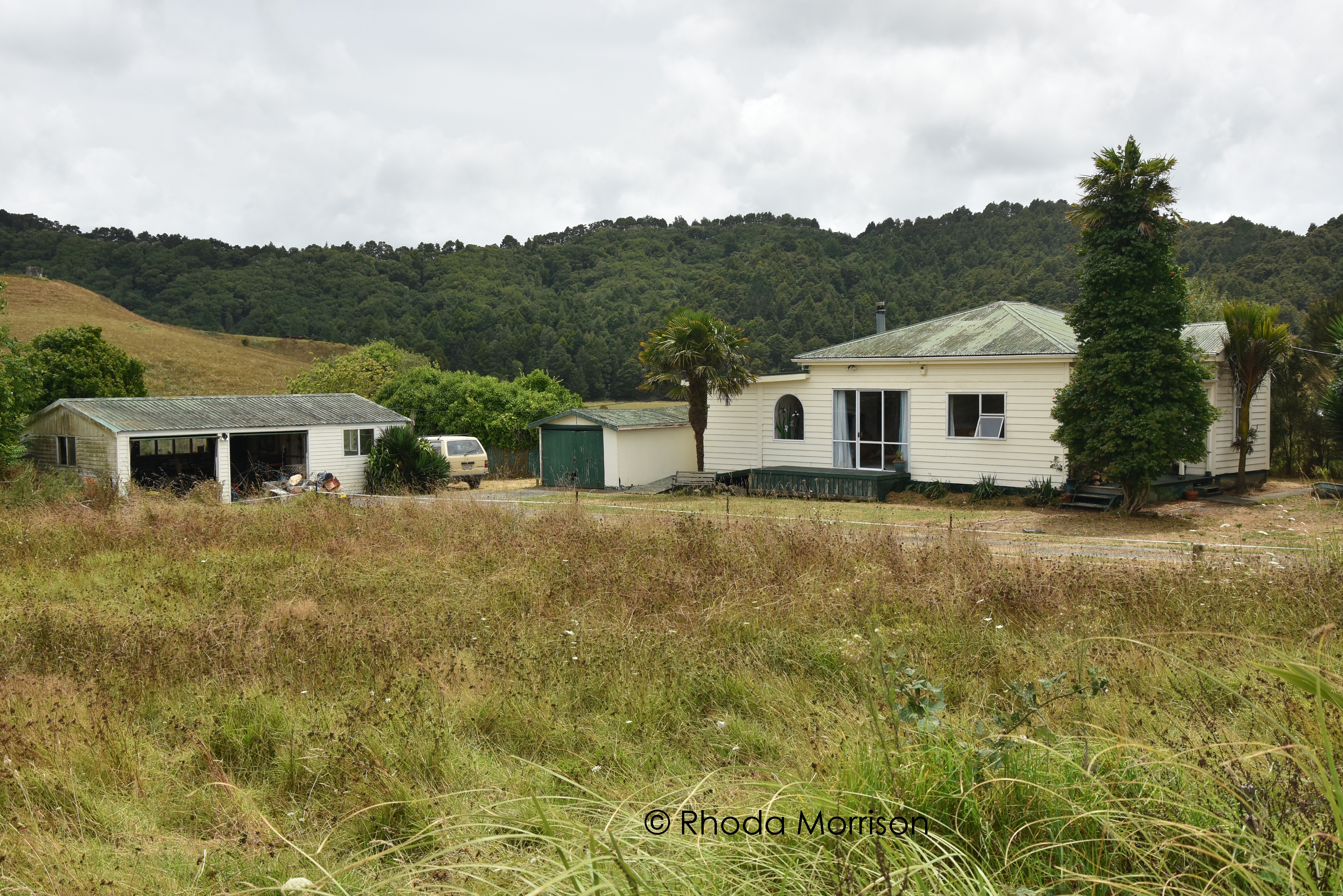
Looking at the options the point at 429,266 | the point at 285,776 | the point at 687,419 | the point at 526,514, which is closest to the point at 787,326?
the point at 687,419

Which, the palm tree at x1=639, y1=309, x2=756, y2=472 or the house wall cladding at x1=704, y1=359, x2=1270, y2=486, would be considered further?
Answer: the palm tree at x1=639, y1=309, x2=756, y2=472

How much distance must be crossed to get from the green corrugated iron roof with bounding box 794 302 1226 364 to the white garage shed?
14.5m

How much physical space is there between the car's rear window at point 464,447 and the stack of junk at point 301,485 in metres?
3.54

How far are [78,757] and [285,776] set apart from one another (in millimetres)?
1095

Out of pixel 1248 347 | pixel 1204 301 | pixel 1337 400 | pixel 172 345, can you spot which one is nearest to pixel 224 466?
pixel 1248 347

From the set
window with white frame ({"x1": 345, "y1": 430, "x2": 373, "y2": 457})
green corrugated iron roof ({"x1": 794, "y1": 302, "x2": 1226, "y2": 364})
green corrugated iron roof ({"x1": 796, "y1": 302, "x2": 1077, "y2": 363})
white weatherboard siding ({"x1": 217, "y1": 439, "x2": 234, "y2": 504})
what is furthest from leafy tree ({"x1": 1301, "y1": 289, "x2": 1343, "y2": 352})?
white weatherboard siding ({"x1": 217, "y1": 439, "x2": 234, "y2": 504})

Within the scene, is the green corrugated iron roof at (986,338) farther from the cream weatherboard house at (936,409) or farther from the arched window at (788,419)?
the arched window at (788,419)

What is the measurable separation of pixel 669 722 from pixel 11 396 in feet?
75.8

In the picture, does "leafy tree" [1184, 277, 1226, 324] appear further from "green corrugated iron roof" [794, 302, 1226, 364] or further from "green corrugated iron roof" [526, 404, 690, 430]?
"green corrugated iron roof" [526, 404, 690, 430]

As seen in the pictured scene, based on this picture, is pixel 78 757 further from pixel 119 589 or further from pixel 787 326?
pixel 787 326

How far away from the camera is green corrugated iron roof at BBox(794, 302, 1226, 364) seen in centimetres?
2050

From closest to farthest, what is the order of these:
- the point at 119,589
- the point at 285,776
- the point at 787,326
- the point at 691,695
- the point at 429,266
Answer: the point at 285,776, the point at 691,695, the point at 119,589, the point at 787,326, the point at 429,266

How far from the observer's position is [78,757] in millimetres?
4680

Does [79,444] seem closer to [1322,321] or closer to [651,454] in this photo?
[651,454]
